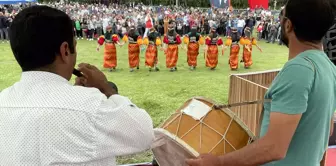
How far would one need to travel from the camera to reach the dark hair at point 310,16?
4.15 feet

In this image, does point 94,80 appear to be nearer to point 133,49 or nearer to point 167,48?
point 133,49

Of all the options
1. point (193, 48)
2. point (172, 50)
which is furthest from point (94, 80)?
point (193, 48)

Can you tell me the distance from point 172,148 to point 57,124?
2.27ft

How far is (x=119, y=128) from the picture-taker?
1.13m

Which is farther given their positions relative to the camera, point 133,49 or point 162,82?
point 133,49

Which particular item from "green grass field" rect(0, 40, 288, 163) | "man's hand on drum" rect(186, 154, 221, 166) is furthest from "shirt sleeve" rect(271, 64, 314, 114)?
"green grass field" rect(0, 40, 288, 163)

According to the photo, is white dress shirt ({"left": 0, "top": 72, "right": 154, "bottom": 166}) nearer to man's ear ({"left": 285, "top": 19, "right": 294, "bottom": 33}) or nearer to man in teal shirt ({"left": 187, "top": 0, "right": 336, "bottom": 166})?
man in teal shirt ({"left": 187, "top": 0, "right": 336, "bottom": 166})

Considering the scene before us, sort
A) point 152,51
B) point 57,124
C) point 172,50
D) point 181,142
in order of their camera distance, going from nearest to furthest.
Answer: point 57,124 < point 181,142 < point 152,51 < point 172,50

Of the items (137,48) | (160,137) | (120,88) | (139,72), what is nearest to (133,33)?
(137,48)

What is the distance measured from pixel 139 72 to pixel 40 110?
9.12 m

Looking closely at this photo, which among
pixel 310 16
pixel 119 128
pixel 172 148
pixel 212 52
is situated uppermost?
pixel 310 16

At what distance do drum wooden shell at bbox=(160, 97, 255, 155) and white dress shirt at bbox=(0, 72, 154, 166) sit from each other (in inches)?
20.7

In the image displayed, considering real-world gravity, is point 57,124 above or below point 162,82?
above

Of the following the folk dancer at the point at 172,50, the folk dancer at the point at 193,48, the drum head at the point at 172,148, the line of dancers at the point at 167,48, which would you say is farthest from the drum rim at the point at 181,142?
the folk dancer at the point at 193,48
